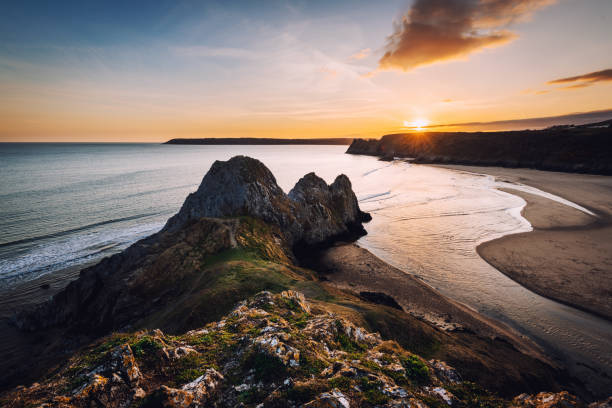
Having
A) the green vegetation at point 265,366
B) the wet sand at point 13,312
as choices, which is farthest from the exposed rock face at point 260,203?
the green vegetation at point 265,366

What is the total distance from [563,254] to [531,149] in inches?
4036

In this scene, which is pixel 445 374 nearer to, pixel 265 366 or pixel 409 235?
pixel 265 366

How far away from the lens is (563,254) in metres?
25.4

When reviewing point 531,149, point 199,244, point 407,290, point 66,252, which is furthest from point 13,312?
point 531,149

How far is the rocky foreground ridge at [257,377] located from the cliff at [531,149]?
4160 inches

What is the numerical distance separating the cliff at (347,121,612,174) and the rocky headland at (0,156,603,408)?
98.4m

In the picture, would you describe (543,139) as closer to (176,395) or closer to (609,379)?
(609,379)

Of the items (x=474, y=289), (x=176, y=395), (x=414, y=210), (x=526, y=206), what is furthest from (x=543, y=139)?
(x=176, y=395)

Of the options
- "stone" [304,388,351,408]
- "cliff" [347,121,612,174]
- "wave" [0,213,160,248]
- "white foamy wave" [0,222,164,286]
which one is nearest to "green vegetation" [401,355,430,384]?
"stone" [304,388,351,408]

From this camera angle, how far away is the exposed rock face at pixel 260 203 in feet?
87.8

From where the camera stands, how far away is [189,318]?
11.8 m

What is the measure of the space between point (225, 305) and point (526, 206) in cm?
5256

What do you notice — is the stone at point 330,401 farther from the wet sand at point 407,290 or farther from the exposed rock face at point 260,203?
the exposed rock face at point 260,203

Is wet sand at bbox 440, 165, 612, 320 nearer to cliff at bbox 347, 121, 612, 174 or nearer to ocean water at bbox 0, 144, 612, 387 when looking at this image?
ocean water at bbox 0, 144, 612, 387
